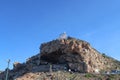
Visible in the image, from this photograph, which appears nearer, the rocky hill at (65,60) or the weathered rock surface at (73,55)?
the weathered rock surface at (73,55)

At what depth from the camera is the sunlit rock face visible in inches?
3086

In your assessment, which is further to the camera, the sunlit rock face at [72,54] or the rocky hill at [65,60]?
the rocky hill at [65,60]

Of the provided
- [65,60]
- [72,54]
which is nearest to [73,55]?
[72,54]

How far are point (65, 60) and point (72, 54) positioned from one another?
292cm

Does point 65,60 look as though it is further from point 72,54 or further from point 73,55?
point 73,55

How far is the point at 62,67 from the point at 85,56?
6904mm

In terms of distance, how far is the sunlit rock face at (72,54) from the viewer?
78.4 meters

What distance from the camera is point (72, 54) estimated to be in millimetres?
80875

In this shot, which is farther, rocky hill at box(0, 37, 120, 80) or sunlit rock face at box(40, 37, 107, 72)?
rocky hill at box(0, 37, 120, 80)

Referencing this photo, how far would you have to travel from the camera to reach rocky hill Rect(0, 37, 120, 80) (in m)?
78.8

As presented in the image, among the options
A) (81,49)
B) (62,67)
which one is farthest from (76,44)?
(62,67)

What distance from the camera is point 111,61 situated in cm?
9694

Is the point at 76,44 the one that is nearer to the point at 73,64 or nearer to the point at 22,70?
the point at 73,64

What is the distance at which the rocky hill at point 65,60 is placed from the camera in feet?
258
